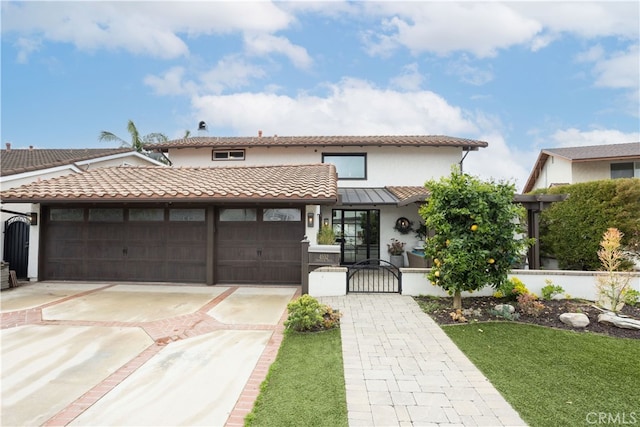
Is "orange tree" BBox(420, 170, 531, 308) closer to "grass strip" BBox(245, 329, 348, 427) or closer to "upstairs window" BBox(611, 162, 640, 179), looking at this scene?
"grass strip" BBox(245, 329, 348, 427)

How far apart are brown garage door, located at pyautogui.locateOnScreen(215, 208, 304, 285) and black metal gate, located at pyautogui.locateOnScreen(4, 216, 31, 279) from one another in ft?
25.1

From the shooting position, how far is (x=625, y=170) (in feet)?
63.0

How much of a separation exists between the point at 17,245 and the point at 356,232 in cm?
1379

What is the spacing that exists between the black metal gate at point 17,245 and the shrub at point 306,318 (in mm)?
11778

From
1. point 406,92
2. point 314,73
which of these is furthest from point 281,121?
point 406,92

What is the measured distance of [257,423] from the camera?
3.42 m

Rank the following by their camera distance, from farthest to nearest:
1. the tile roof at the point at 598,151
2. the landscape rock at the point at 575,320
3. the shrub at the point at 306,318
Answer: the tile roof at the point at 598,151, the landscape rock at the point at 575,320, the shrub at the point at 306,318

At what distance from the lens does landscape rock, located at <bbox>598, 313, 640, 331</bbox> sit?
652 centimetres

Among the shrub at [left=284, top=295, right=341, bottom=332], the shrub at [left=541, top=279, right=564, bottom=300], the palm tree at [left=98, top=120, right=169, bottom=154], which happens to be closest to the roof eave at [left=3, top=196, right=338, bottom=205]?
the shrub at [left=284, top=295, right=341, bottom=332]

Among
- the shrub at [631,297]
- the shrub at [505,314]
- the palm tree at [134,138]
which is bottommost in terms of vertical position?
the shrub at [505,314]

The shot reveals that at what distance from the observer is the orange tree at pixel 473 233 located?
737cm

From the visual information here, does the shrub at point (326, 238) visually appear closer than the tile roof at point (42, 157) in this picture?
Yes

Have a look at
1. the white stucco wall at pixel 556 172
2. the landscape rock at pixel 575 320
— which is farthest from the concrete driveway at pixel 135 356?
the white stucco wall at pixel 556 172

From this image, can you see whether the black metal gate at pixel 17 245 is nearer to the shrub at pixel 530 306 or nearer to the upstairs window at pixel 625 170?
the shrub at pixel 530 306
